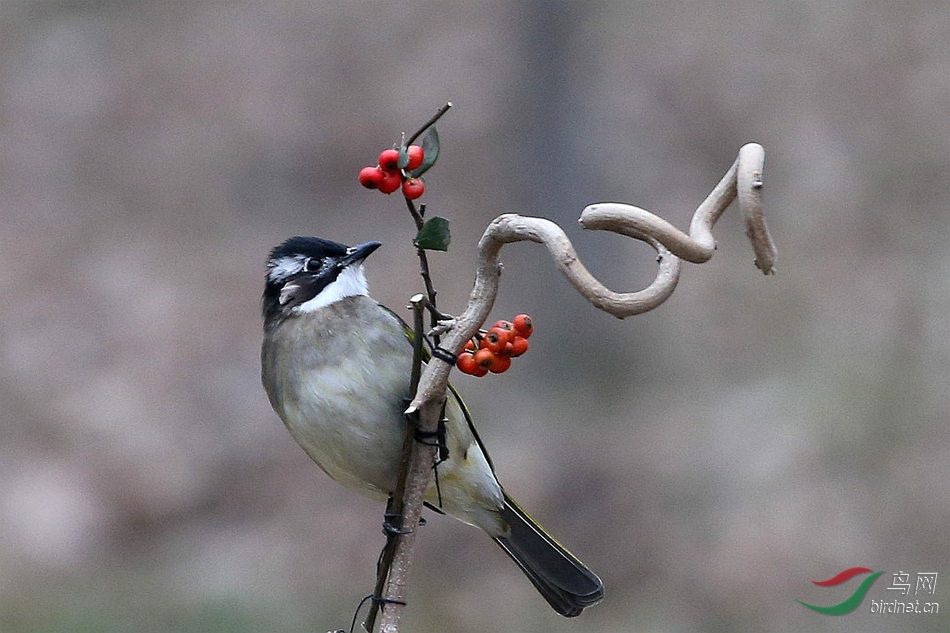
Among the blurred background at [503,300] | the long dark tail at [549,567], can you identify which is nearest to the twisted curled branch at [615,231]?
the long dark tail at [549,567]

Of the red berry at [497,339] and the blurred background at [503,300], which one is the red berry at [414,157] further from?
the blurred background at [503,300]

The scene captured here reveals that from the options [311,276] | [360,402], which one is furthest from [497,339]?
[311,276]

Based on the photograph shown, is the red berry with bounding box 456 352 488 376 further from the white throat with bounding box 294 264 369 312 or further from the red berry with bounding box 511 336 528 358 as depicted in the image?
the white throat with bounding box 294 264 369 312

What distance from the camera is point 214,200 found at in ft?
39.9

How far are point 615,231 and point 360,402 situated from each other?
164 centimetres

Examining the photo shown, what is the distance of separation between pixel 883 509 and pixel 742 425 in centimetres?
124

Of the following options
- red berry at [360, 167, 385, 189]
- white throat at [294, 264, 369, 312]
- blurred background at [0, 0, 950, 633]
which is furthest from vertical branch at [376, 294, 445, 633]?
blurred background at [0, 0, 950, 633]

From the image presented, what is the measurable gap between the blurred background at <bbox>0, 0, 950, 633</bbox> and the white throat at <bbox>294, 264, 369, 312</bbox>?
3928 millimetres

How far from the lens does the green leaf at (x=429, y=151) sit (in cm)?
205

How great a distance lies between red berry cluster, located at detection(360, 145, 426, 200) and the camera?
212cm

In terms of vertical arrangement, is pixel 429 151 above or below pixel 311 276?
below

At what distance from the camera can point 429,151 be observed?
81.8 inches

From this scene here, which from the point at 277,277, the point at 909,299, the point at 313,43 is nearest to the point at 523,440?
the point at 909,299

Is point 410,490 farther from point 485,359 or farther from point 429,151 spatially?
point 429,151
